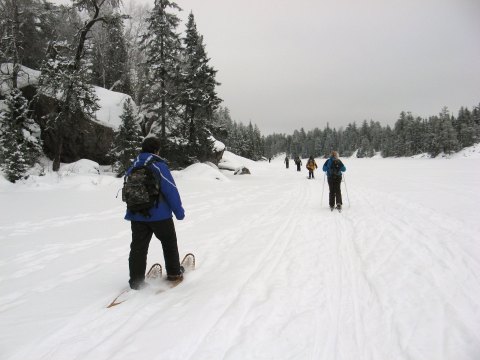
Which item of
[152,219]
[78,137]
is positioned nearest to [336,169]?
[152,219]

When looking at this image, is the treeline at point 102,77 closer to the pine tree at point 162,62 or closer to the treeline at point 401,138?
the pine tree at point 162,62

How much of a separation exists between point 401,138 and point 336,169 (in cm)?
10508

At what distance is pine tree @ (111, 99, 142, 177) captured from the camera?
18562 millimetres

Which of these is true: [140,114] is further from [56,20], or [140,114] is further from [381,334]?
[381,334]

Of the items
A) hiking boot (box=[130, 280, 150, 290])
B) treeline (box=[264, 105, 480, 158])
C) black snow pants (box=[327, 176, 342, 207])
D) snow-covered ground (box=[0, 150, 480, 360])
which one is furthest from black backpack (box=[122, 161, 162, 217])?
treeline (box=[264, 105, 480, 158])

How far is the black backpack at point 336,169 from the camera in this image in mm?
10347

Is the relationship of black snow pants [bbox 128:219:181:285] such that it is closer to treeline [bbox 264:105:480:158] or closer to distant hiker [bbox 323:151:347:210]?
distant hiker [bbox 323:151:347:210]

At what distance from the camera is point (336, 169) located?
1041 centimetres

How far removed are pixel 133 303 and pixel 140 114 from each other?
2095cm

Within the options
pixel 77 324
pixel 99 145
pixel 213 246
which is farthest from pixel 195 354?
pixel 99 145

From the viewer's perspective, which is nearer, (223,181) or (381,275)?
(381,275)

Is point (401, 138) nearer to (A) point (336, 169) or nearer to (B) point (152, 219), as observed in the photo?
(A) point (336, 169)

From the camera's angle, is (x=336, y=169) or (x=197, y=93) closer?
(x=336, y=169)

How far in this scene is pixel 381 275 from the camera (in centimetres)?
448
